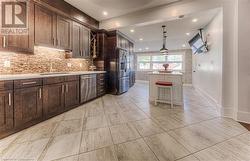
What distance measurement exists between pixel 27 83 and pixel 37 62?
1028 millimetres

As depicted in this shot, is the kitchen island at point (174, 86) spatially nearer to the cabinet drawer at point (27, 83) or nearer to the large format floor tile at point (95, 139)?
the large format floor tile at point (95, 139)

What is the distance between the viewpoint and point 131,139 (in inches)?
83.0

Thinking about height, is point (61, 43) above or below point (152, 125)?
above

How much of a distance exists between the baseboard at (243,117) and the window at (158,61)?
6.91 meters

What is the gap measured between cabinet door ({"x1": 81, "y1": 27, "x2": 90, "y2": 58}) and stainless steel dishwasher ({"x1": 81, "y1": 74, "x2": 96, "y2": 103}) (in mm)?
850

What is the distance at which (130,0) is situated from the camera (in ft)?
11.2

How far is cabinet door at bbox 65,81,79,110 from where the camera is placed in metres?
3.45

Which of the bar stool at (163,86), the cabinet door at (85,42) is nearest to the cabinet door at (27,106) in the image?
the cabinet door at (85,42)

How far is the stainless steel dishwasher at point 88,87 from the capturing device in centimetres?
409

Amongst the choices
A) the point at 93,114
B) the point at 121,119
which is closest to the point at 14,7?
the point at 93,114

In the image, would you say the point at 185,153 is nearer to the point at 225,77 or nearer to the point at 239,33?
the point at 225,77

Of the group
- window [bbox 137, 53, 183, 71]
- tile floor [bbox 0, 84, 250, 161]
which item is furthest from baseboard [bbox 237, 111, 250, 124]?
window [bbox 137, 53, 183, 71]

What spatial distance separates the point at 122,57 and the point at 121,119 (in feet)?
11.4

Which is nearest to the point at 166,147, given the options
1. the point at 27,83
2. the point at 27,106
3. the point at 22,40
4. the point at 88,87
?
the point at 27,106
